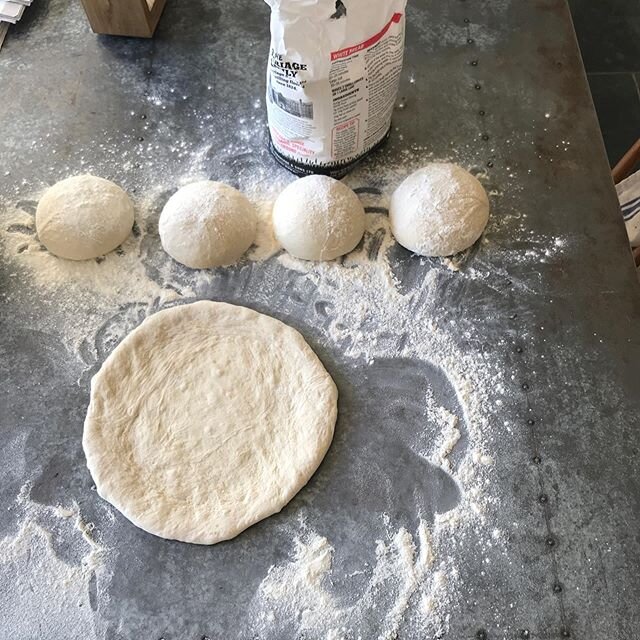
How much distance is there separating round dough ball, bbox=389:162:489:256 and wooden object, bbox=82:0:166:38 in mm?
695

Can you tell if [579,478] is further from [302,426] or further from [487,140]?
[487,140]

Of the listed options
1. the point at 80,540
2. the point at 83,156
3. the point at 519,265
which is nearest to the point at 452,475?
the point at 519,265

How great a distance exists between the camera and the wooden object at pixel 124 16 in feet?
4.50

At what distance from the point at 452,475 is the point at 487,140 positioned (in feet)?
2.30

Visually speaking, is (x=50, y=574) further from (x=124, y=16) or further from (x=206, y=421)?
(x=124, y=16)

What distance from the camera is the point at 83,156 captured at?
1.32 meters

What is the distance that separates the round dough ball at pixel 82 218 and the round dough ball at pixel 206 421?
7.3 inches

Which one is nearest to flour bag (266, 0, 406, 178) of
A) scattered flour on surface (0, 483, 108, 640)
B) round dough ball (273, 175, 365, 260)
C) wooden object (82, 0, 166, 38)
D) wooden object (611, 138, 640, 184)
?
round dough ball (273, 175, 365, 260)

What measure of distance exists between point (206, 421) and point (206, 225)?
346 mm

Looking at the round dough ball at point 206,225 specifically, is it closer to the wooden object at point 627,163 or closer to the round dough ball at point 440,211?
the round dough ball at point 440,211

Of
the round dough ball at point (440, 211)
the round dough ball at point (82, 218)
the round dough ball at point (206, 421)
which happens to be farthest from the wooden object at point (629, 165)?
the round dough ball at point (82, 218)

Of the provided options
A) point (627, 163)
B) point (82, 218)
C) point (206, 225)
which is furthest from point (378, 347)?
point (627, 163)

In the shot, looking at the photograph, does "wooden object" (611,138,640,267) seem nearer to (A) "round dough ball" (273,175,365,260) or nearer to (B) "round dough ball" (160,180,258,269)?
(A) "round dough ball" (273,175,365,260)

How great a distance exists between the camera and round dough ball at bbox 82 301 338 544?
3.39 ft
